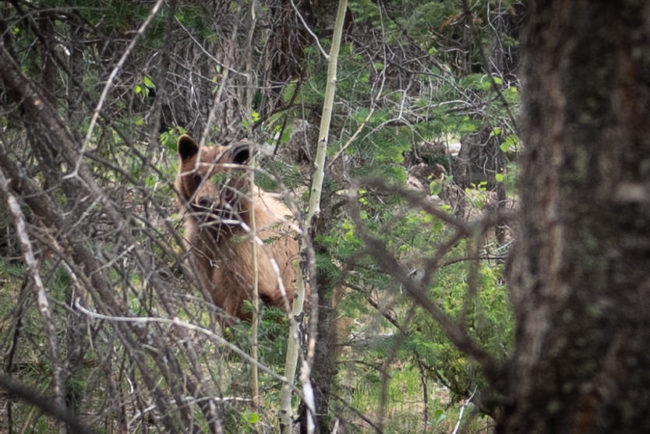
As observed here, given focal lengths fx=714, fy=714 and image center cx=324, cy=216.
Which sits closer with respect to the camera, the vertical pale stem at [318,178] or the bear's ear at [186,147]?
the vertical pale stem at [318,178]

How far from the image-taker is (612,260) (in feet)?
4.33

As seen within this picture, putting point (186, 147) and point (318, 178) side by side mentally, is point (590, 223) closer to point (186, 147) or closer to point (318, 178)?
point (318, 178)

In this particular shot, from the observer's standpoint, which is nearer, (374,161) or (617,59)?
(617,59)

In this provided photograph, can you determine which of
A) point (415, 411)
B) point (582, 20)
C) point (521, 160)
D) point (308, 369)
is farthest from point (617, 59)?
point (415, 411)

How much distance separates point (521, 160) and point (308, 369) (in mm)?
1012

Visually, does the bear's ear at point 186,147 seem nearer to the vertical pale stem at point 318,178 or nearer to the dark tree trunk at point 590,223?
the vertical pale stem at point 318,178

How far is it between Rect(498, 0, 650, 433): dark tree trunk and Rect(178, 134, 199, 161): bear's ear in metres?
5.57

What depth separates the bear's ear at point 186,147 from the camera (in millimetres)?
6758

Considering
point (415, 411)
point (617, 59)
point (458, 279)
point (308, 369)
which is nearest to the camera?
point (617, 59)

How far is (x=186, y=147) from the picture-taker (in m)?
6.98

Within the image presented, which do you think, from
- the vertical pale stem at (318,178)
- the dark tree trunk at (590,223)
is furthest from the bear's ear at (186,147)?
the dark tree trunk at (590,223)

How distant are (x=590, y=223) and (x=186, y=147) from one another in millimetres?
5987

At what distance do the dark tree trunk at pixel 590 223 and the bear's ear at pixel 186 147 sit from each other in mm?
5573

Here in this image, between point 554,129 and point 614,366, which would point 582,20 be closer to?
point 554,129
